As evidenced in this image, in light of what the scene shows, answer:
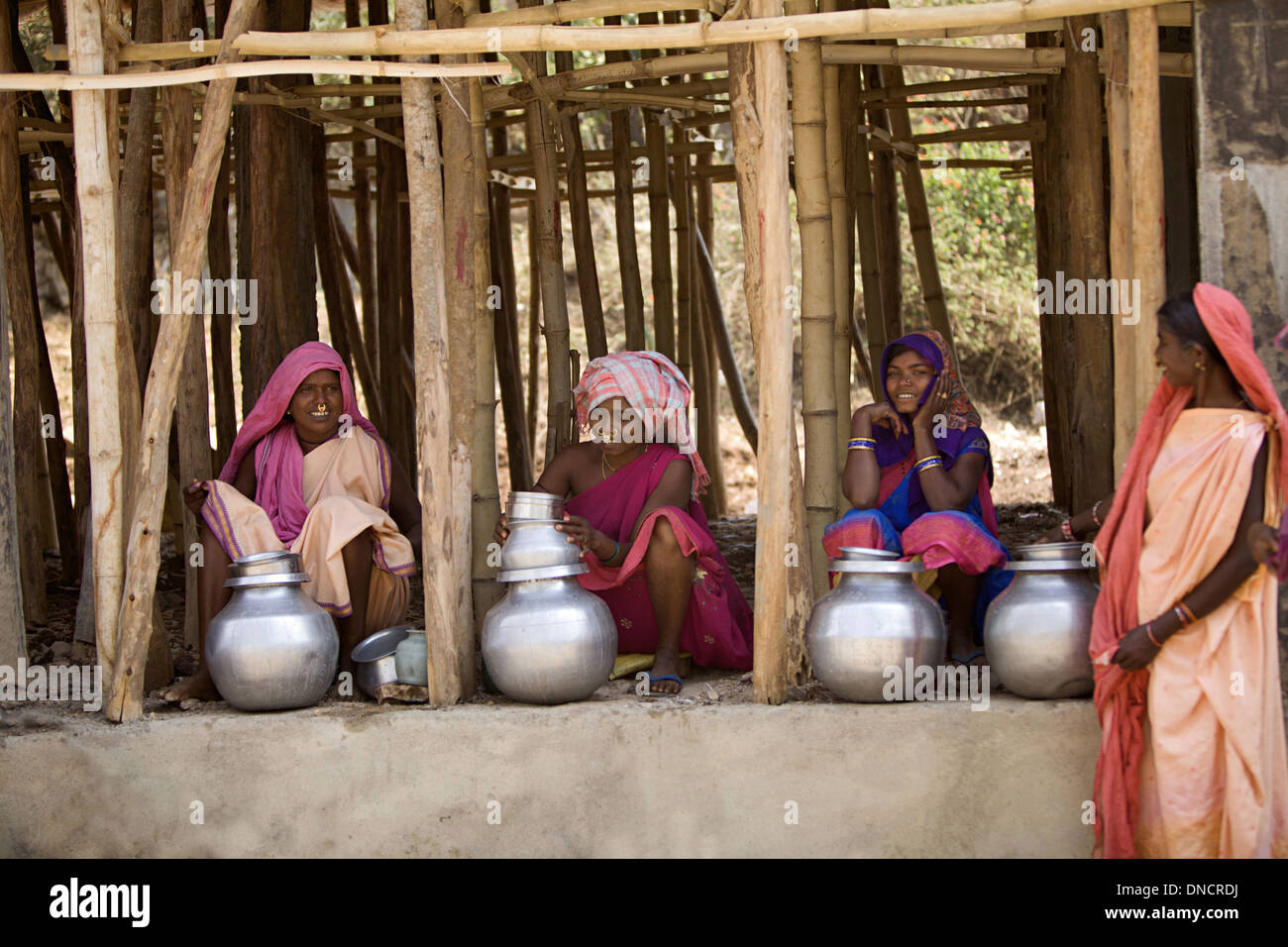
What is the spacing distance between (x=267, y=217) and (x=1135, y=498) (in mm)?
3223

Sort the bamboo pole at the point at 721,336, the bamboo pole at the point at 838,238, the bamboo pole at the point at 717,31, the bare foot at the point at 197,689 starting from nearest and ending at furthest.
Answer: the bamboo pole at the point at 717,31 → the bare foot at the point at 197,689 → the bamboo pole at the point at 838,238 → the bamboo pole at the point at 721,336

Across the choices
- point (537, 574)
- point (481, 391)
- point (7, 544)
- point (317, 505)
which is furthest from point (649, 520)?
point (7, 544)

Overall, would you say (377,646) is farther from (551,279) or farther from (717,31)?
(717,31)

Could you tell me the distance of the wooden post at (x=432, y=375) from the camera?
3.60 metres

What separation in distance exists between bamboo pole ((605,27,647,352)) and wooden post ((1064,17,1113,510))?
236 cm

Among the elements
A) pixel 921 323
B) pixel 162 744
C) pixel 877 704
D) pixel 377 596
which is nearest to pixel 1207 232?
pixel 877 704

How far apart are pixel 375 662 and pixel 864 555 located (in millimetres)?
1436

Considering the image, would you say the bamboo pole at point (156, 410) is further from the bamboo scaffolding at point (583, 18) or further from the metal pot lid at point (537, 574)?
the metal pot lid at point (537, 574)

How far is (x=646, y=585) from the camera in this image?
407 cm

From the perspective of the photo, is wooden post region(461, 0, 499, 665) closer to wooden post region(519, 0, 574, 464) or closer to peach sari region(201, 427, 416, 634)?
peach sari region(201, 427, 416, 634)

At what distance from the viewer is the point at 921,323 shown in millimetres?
14648

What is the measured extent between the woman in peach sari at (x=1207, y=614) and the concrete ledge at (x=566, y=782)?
0.34 metres

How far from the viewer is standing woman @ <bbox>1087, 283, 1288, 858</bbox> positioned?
9.57 ft

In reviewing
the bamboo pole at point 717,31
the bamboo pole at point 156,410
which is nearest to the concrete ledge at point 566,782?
the bamboo pole at point 156,410
